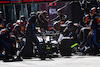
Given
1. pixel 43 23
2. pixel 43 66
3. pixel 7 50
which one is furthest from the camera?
pixel 43 23

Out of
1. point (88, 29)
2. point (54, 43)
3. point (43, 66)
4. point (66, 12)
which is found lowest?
point (43, 66)

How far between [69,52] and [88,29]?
4.70 ft

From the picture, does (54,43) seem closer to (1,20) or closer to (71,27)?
(71,27)

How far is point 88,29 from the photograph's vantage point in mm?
9742

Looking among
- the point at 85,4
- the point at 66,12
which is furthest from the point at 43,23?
the point at 66,12

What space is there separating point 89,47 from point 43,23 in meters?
2.41

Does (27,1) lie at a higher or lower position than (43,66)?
higher

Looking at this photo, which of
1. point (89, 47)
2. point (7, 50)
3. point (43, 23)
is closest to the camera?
point (7, 50)

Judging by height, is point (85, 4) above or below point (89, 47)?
above

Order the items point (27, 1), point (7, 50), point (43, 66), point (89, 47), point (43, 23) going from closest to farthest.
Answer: point (43, 66) < point (7, 50) < point (43, 23) < point (89, 47) < point (27, 1)

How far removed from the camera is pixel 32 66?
710 centimetres

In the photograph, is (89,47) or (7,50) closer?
(7,50)

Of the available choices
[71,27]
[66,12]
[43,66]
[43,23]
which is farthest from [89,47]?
[66,12]

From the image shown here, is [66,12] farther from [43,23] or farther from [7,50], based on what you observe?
[7,50]
